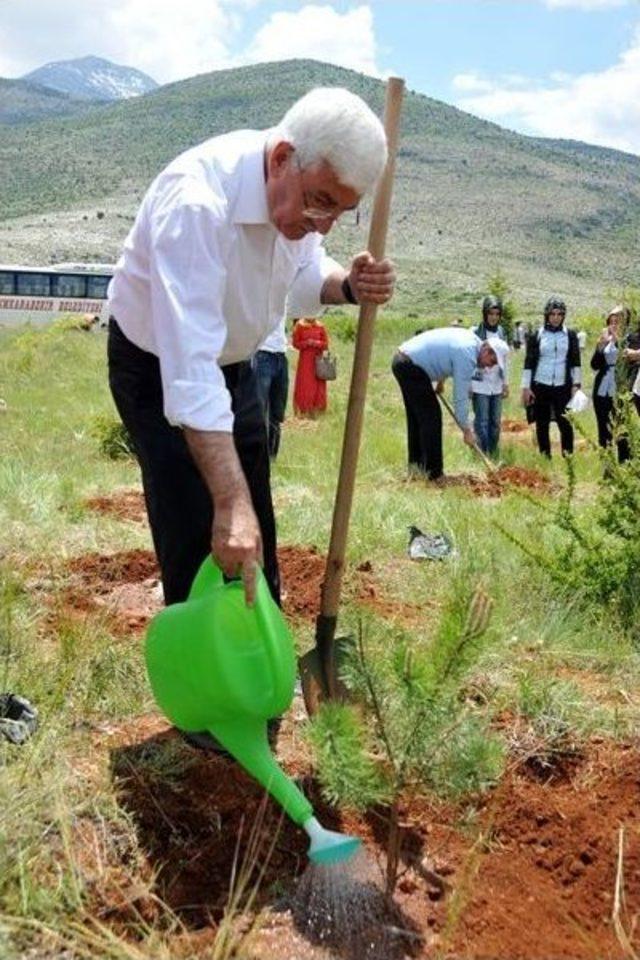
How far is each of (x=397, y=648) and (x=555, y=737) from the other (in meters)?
0.93

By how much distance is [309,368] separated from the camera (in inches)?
454

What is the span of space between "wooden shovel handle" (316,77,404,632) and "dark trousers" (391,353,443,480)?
174 inches

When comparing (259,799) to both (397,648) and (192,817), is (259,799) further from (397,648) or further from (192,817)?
(397,648)

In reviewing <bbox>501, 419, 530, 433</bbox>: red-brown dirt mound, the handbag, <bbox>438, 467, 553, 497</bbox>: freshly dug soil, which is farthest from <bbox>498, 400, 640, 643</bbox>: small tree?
<bbox>501, 419, 530, 433</bbox>: red-brown dirt mound

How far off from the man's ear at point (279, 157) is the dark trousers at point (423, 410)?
5.03m

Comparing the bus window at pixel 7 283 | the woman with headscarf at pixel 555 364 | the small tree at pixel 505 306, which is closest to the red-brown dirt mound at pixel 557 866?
the woman with headscarf at pixel 555 364

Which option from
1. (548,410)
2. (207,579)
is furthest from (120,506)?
(548,410)

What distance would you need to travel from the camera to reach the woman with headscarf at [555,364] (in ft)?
27.4

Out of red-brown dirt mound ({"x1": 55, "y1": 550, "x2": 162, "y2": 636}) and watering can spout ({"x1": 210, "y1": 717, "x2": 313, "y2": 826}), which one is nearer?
watering can spout ({"x1": 210, "y1": 717, "x2": 313, "y2": 826})

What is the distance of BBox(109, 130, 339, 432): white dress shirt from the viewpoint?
217 cm

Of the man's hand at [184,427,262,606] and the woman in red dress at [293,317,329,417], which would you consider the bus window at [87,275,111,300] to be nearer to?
the woman in red dress at [293,317,329,417]

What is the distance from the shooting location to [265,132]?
2.50 m

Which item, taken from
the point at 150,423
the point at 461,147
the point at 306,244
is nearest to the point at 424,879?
the point at 150,423

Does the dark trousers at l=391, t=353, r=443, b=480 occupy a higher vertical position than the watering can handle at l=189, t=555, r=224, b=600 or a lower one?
lower
